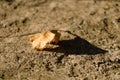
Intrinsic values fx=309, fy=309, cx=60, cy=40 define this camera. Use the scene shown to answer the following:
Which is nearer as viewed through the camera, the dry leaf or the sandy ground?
the sandy ground

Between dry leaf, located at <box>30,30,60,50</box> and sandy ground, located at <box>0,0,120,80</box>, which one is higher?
dry leaf, located at <box>30,30,60,50</box>

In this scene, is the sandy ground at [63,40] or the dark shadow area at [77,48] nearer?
the sandy ground at [63,40]

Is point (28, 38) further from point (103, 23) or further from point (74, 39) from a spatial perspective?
point (103, 23)

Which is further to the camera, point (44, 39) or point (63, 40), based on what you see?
point (63, 40)

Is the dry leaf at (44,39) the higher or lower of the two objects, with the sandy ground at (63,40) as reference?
higher

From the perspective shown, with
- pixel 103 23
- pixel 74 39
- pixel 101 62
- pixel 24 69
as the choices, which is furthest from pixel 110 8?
pixel 24 69
